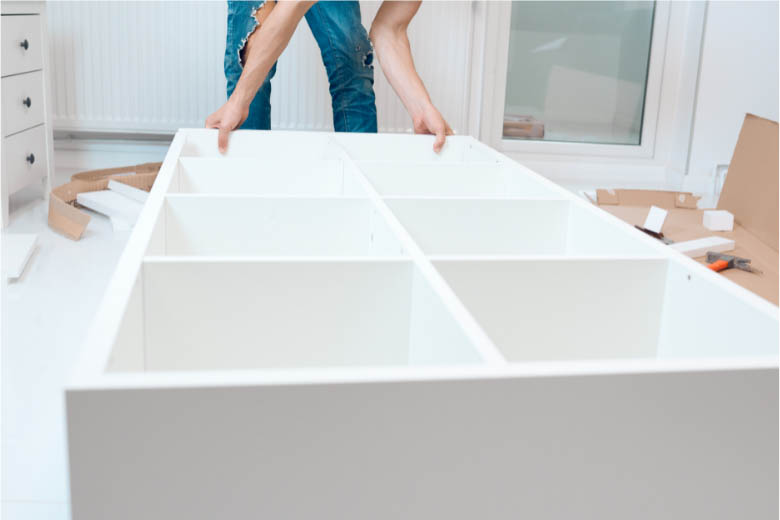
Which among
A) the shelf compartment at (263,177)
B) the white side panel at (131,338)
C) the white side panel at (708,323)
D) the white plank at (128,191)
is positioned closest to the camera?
the white side panel at (131,338)

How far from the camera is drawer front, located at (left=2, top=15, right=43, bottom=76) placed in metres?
2.25

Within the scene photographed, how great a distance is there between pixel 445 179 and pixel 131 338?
87 cm

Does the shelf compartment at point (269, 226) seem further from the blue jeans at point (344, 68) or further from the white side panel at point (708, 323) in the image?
the blue jeans at point (344, 68)

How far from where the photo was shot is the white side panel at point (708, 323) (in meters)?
0.72

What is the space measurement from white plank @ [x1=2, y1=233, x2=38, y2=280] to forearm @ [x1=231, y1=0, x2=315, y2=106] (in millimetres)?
670

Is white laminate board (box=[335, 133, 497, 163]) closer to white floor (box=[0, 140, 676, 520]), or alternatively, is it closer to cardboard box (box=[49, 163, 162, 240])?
white floor (box=[0, 140, 676, 520])

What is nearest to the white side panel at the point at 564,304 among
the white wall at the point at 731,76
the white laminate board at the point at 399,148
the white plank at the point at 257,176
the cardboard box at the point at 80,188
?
the white plank at the point at 257,176

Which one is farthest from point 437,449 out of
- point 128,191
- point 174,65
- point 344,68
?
point 174,65

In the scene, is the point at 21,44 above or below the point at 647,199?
above

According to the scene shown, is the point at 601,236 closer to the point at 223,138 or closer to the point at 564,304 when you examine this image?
the point at 564,304

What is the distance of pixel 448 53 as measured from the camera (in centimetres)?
310

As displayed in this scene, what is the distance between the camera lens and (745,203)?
2.18 m

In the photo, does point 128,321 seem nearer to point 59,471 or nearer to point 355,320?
point 355,320

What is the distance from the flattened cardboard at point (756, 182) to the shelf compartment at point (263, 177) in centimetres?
121
